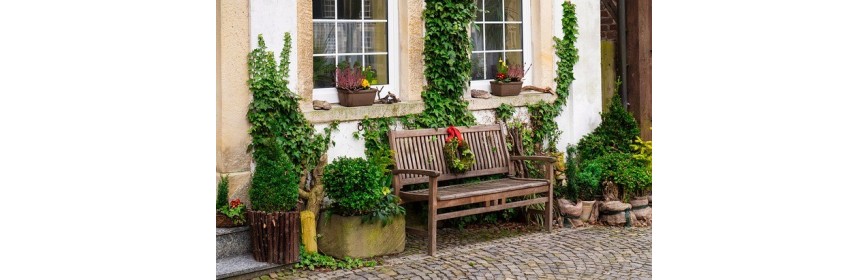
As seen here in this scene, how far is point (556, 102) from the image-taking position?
1086 centimetres

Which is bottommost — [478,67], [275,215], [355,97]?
[275,215]

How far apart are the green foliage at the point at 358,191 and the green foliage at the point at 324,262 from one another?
331mm

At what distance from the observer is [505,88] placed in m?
10.3

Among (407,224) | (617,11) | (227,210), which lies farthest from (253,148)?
(617,11)

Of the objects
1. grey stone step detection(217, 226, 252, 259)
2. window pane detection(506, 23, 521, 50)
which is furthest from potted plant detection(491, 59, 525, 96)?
grey stone step detection(217, 226, 252, 259)

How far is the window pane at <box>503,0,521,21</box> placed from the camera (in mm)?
10641

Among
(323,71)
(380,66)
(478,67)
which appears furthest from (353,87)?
(478,67)

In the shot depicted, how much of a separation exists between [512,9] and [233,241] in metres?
4.15

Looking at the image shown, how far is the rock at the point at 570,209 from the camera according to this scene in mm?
9969

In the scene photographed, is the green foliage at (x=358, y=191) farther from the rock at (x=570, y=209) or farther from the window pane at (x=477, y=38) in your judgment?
the window pane at (x=477, y=38)

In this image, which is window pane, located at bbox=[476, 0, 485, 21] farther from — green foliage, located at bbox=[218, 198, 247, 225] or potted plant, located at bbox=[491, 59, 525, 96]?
green foliage, located at bbox=[218, 198, 247, 225]

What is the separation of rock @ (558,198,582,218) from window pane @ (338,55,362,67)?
2.35 m

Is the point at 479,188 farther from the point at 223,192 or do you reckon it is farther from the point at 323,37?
the point at 223,192

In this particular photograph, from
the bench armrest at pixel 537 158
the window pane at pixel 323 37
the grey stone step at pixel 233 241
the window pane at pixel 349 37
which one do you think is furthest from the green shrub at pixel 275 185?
the bench armrest at pixel 537 158
